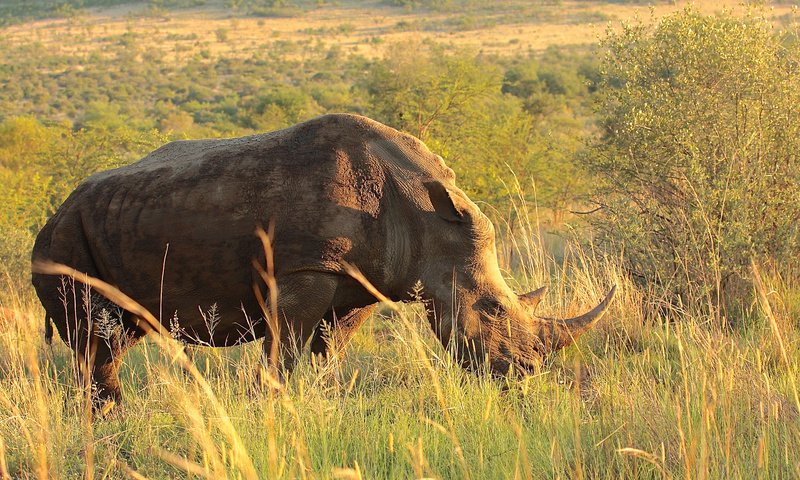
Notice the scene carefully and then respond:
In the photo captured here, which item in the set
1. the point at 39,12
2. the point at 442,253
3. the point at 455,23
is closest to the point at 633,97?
the point at 442,253

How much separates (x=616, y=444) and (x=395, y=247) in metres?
2.14

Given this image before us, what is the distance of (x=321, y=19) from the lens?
281 ft

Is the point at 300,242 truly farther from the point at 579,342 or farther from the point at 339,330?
the point at 579,342

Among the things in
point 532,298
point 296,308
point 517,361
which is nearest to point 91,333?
point 296,308

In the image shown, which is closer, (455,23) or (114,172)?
(114,172)

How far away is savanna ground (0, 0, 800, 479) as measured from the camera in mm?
3992

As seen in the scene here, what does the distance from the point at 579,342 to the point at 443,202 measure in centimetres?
211

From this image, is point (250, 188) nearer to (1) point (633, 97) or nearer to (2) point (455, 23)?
(1) point (633, 97)

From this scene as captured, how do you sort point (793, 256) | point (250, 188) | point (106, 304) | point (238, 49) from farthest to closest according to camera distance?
point (238, 49), point (793, 256), point (106, 304), point (250, 188)

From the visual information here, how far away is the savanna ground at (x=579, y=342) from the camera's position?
157 inches

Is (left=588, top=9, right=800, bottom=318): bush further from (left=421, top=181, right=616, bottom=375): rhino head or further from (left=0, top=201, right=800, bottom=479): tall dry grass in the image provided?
(left=0, top=201, right=800, bottom=479): tall dry grass

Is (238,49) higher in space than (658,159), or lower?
lower

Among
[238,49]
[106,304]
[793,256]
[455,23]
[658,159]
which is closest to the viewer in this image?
[106,304]

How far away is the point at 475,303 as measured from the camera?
230 inches
